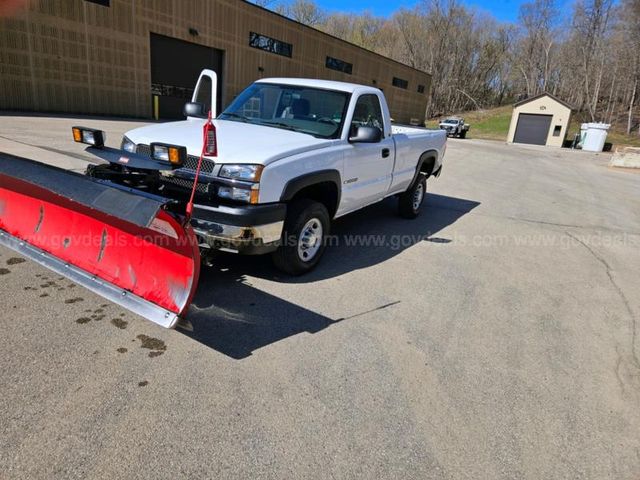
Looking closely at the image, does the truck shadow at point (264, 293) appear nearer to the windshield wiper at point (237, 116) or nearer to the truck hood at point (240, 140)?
the truck hood at point (240, 140)

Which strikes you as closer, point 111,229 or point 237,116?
point 111,229

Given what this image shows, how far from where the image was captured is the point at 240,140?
4.09 meters

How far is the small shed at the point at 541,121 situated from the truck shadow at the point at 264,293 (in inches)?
1578

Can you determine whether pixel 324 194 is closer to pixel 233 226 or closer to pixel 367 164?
pixel 367 164

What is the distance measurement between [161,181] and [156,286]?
4.00ft

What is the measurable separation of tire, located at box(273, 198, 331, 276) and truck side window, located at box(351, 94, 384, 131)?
1.18m

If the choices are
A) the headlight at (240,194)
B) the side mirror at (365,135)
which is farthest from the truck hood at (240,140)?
the side mirror at (365,135)

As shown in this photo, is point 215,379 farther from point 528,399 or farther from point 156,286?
point 528,399

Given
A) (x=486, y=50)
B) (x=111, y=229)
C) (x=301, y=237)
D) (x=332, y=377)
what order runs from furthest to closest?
(x=486, y=50) < (x=301, y=237) < (x=111, y=229) < (x=332, y=377)

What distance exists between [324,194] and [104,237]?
222 centimetres

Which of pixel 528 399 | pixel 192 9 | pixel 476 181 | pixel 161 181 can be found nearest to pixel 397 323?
pixel 528 399

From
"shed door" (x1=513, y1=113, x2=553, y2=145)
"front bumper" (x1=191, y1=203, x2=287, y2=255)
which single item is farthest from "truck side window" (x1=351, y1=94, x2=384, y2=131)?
"shed door" (x1=513, y1=113, x2=553, y2=145)

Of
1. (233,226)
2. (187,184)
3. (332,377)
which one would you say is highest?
(187,184)

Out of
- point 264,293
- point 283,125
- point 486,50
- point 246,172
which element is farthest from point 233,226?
point 486,50
